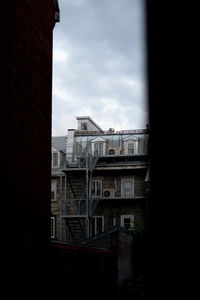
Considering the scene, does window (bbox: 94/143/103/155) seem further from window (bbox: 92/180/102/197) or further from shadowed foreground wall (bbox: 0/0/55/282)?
shadowed foreground wall (bbox: 0/0/55/282)

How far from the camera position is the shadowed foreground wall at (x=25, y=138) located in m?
10.8

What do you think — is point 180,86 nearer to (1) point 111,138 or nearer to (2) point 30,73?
(2) point 30,73

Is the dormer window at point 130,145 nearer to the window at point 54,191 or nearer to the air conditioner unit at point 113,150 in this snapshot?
the air conditioner unit at point 113,150

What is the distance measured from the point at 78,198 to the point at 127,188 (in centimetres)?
438

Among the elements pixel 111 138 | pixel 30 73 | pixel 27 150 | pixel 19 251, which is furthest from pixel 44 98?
pixel 111 138

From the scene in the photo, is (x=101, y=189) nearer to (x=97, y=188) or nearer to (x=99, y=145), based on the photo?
(x=97, y=188)

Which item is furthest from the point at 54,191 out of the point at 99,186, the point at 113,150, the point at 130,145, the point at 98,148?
the point at 130,145

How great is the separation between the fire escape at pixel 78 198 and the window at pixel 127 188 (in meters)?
2.84

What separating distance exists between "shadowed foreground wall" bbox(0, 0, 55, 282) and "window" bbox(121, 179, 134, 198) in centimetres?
2075

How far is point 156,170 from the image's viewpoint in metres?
2.12

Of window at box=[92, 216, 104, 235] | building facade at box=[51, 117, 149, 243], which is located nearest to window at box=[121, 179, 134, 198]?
building facade at box=[51, 117, 149, 243]

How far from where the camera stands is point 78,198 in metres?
32.6

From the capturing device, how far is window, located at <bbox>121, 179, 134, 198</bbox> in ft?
112

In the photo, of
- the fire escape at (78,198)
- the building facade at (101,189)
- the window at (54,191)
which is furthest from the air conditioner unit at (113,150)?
the window at (54,191)
